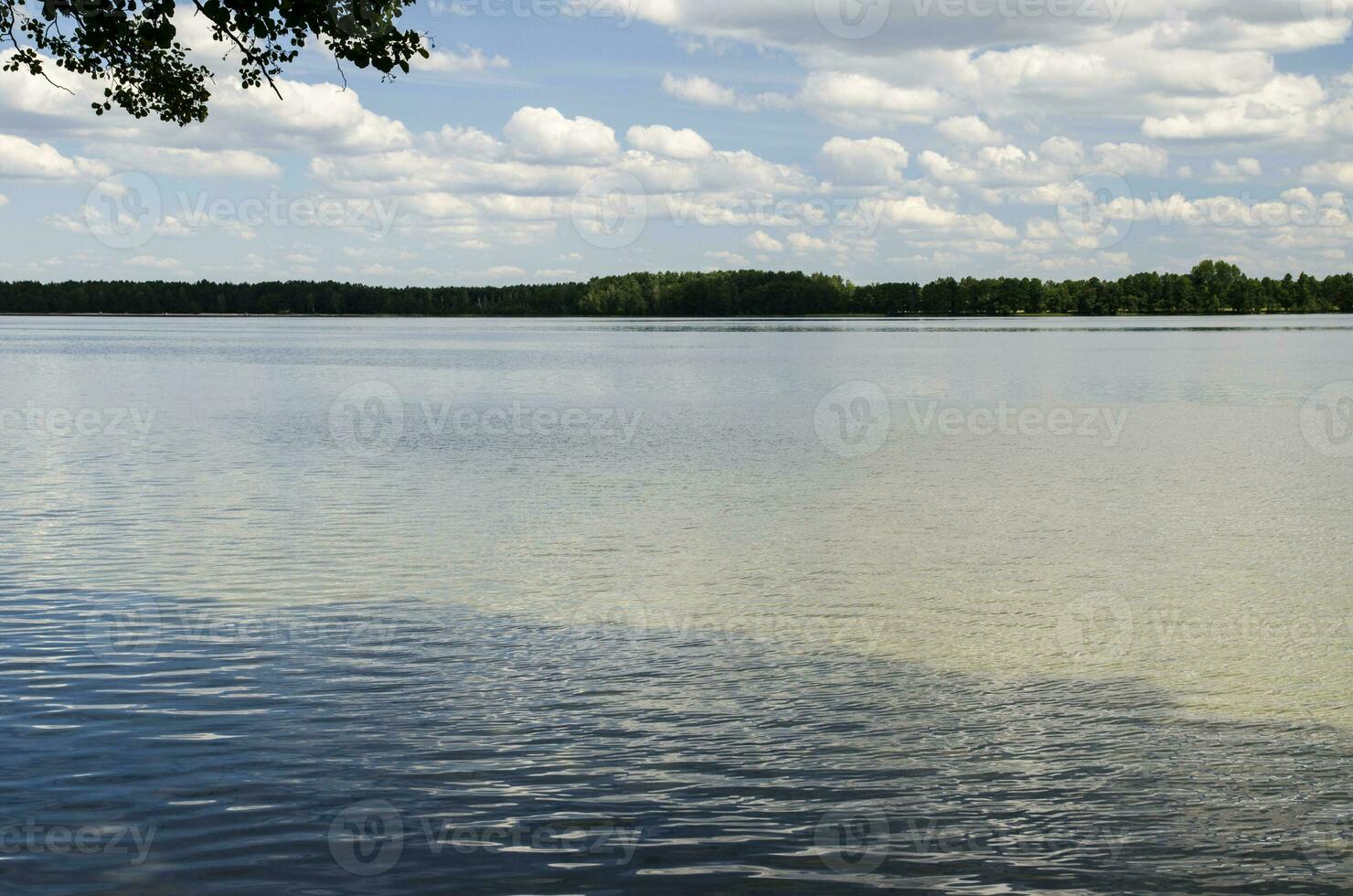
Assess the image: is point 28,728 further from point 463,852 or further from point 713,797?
point 713,797

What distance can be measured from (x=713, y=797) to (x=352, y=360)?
82479 mm

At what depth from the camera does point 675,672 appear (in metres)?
11.6

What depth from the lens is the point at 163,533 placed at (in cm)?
1886

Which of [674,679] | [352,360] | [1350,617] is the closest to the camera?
[674,679]

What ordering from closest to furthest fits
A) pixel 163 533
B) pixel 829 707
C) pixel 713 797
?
pixel 713 797
pixel 829 707
pixel 163 533

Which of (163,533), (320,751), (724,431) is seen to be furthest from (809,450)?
(320,751)

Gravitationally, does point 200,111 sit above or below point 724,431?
above

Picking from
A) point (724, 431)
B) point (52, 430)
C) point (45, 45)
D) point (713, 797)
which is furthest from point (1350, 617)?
point (52, 430)

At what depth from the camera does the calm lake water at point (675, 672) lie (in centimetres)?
773

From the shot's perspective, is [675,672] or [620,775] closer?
[620,775]

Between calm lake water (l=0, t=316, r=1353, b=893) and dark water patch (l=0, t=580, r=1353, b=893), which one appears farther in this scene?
calm lake water (l=0, t=316, r=1353, b=893)

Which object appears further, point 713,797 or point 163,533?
point 163,533

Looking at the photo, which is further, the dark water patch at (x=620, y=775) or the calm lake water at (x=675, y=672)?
the calm lake water at (x=675, y=672)

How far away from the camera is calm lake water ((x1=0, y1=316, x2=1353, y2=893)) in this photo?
773 cm
